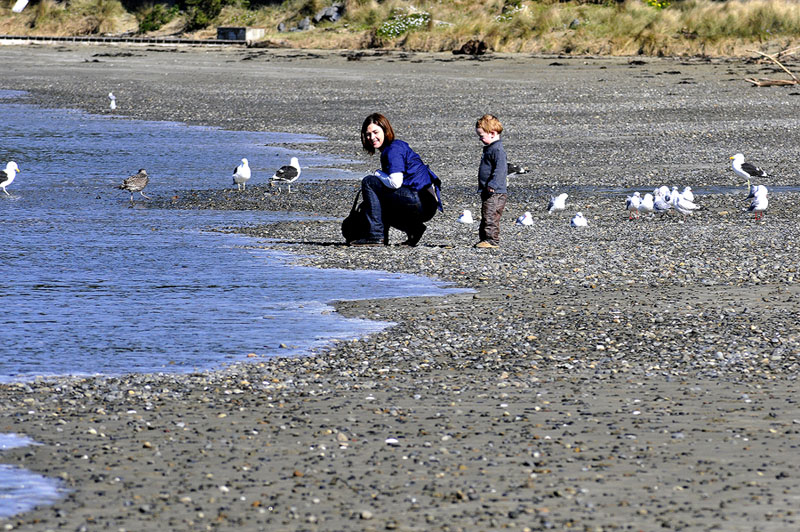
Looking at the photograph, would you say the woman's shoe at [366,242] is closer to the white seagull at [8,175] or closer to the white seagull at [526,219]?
the white seagull at [526,219]

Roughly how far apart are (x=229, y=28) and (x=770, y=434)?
6259 cm

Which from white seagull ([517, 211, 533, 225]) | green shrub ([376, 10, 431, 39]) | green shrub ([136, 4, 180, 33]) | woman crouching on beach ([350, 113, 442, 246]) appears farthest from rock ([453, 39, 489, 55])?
woman crouching on beach ([350, 113, 442, 246])

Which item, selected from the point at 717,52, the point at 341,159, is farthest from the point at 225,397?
the point at 717,52

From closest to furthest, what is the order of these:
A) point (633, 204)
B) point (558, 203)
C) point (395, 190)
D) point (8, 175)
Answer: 1. point (395, 190)
2. point (633, 204)
3. point (558, 203)
4. point (8, 175)

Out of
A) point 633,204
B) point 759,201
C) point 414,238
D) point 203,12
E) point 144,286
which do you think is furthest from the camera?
point 203,12

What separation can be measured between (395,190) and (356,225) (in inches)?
25.3

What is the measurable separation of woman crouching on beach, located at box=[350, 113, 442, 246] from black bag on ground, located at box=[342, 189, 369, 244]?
49 millimetres

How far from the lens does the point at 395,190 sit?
13133 millimetres

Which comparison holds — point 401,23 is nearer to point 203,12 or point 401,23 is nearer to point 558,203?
point 203,12

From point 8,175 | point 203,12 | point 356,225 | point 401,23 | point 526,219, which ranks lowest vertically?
point 8,175

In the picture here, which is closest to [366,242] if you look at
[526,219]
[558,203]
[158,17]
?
[526,219]

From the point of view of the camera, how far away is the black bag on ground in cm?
1338

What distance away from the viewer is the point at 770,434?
684 centimetres

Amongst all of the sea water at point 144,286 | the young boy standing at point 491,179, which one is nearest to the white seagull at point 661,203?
the young boy standing at point 491,179
